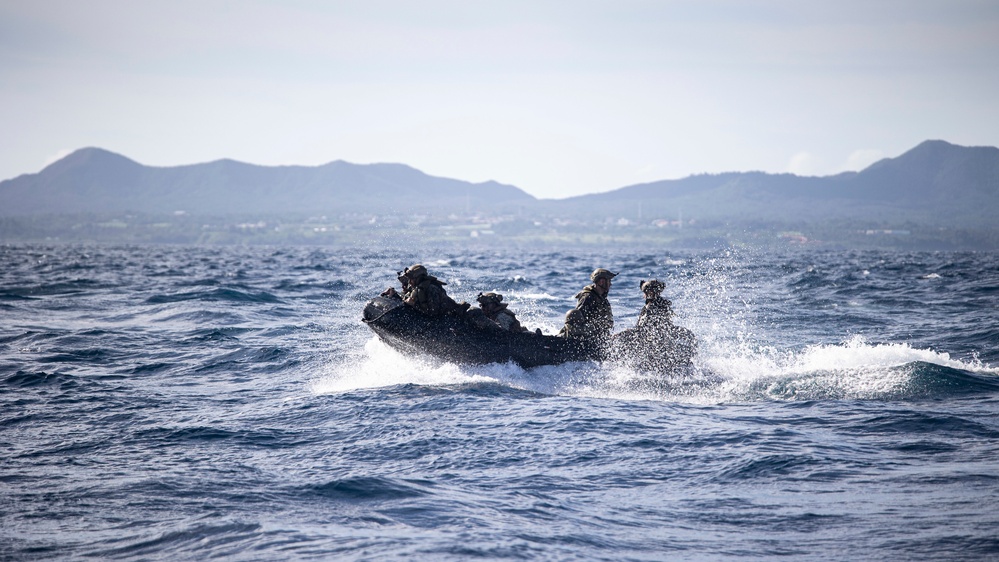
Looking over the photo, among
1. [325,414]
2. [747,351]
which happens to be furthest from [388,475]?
[747,351]

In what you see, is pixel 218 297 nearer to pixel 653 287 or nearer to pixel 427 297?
pixel 427 297

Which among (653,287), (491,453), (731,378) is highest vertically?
(653,287)

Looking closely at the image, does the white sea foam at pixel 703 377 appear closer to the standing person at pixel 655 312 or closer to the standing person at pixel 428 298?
the standing person at pixel 655 312

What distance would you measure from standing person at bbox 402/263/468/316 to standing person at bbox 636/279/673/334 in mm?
4043

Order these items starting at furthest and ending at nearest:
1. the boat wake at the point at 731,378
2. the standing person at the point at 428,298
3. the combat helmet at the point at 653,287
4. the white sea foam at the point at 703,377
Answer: the combat helmet at the point at 653,287 < the standing person at the point at 428,298 < the white sea foam at the point at 703,377 < the boat wake at the point at 731,378

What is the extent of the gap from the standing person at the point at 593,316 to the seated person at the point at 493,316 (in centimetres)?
110

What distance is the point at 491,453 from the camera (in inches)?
501

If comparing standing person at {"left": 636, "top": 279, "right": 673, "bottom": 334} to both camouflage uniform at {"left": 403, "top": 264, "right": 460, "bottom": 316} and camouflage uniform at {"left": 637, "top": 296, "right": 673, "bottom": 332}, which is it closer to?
camouflage uniform at {"left": 637, "top": 296, "right": 673, "bottom": 332}

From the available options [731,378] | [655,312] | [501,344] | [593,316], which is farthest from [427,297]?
[731,378]

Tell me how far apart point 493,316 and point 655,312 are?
3.65 m

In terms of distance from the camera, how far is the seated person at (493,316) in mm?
17938

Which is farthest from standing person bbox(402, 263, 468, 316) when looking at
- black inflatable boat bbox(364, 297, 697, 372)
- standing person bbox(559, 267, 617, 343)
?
standing person bbox(559, 267, 617, 343)

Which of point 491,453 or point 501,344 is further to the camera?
point 501,344

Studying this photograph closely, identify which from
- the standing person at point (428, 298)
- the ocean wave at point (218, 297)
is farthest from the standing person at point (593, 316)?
the ocean wave at point (218, 297)
